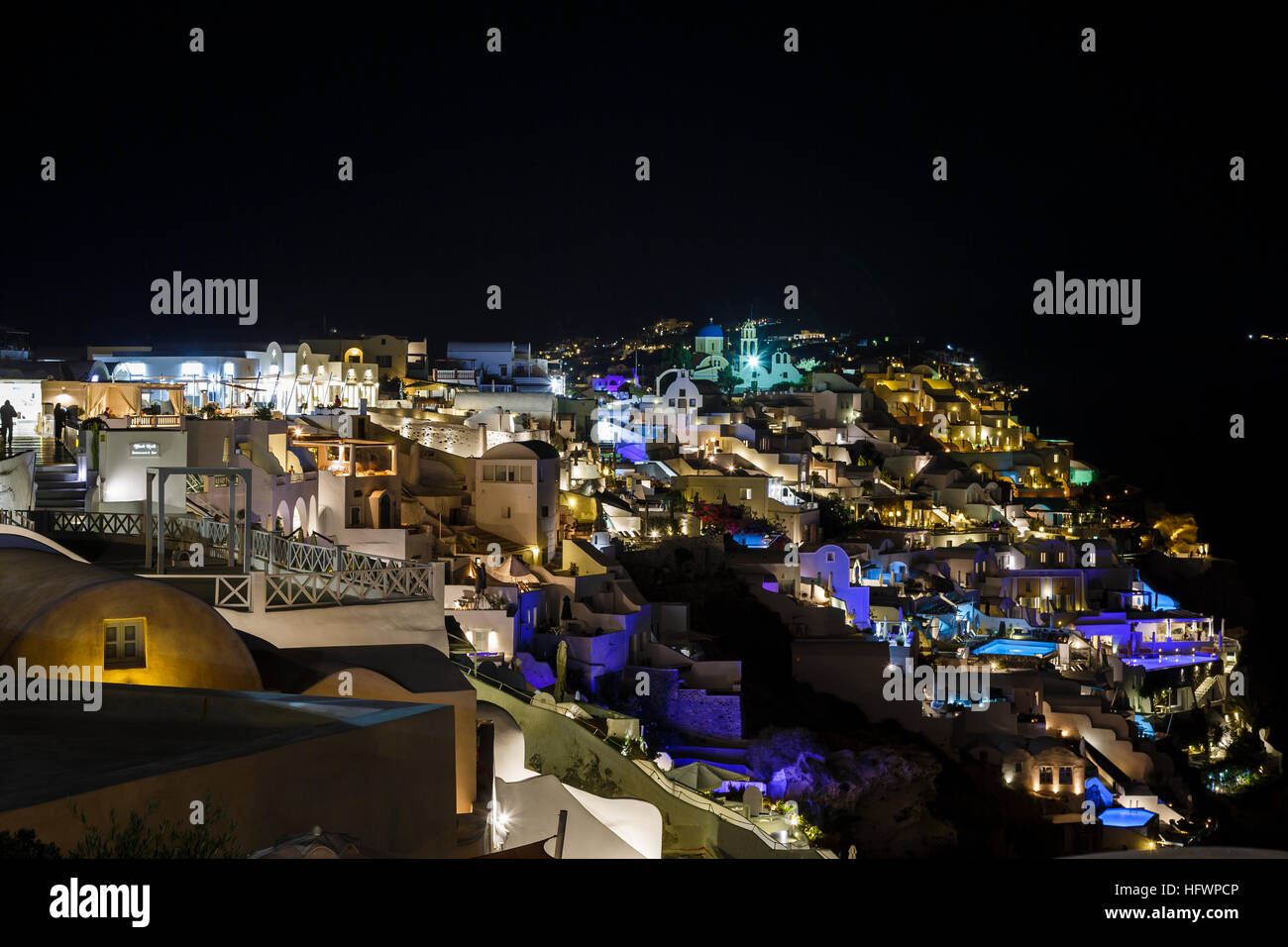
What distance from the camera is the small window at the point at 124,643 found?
7535 millimetres

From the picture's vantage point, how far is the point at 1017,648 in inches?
1056

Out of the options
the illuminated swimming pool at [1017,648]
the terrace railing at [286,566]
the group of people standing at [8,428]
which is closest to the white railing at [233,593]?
the terrace railing at [286,566]

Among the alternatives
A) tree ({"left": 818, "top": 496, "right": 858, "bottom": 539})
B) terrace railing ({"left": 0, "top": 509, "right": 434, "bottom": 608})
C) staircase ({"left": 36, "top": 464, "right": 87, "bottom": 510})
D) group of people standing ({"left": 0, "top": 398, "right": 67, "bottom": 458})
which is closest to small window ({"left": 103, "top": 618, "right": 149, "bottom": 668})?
terrace railing ({"left": 0, "top": 509, "right": 434, "bottom": 608})

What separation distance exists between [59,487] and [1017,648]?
64.0ft

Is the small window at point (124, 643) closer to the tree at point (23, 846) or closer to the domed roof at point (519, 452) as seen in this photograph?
the tree at point (23, 846)

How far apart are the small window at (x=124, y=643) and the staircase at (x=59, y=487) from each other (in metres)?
9.58

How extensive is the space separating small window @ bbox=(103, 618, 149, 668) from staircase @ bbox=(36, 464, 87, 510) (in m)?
9.58

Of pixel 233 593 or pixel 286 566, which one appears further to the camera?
pixel 286 566

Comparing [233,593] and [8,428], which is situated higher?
[8,428]

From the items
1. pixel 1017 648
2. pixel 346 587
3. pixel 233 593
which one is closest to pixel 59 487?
pixel 346 587

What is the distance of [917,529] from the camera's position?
34.2m

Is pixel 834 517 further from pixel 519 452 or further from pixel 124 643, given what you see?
pixel 124 643

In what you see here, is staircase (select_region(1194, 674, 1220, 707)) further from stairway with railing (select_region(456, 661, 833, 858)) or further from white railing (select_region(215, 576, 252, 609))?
white railing (select_region(215, 576, 252, 609))
